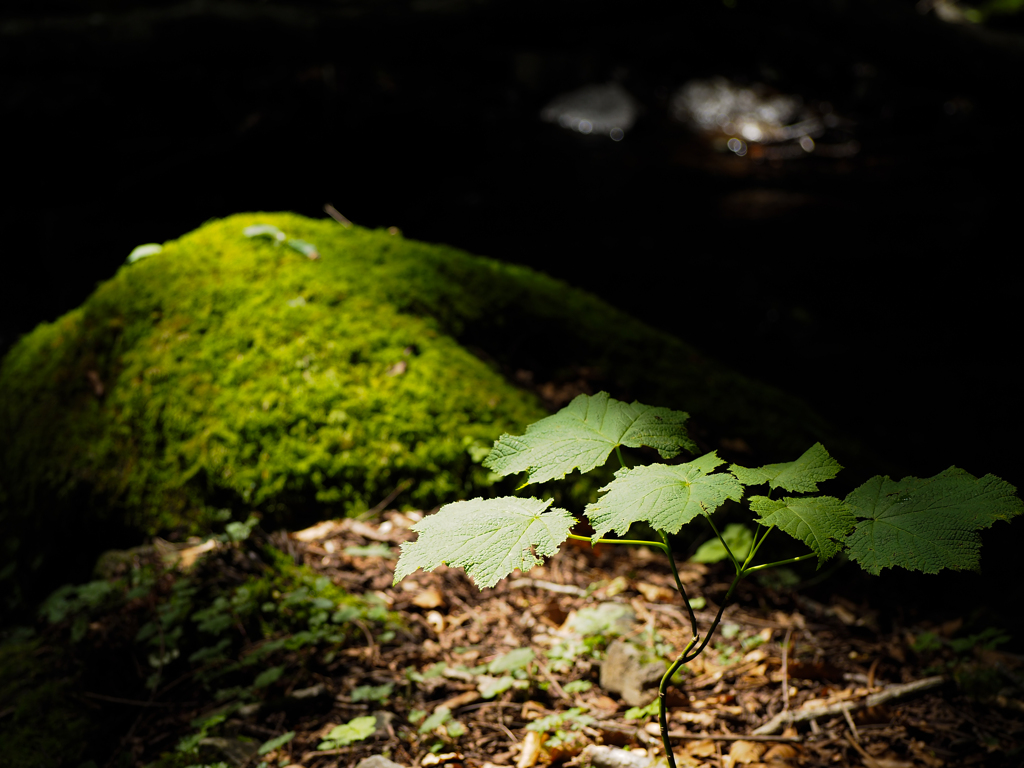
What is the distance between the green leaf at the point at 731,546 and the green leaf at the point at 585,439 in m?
1.25

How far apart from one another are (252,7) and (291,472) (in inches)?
284

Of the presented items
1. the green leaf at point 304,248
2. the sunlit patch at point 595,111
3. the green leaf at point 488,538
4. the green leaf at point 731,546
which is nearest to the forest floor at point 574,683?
the green leaf at point 731,546

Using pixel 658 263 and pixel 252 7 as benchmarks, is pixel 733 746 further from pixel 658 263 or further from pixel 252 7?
pixel 252 7

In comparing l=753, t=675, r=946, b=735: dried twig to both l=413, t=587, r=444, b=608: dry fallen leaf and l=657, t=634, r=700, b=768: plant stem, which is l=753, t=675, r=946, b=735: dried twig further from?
l=413, t=587, r=444, b=608: dry fallen leaf

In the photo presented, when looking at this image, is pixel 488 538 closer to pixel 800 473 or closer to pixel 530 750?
pixel 800 473

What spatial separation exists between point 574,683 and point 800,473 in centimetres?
119

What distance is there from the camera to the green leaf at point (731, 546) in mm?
2518

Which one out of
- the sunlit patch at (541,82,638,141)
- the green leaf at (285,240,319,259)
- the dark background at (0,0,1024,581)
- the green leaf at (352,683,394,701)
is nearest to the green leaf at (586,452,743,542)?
the green leaf at (352,683,394,701)

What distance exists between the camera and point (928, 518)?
1.18 metres

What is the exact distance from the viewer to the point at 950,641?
87.0 inches

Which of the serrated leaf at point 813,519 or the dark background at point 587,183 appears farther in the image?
the dark background at point 587,183

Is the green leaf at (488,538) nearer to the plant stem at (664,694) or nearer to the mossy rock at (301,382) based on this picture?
the plant stem at (664,694)

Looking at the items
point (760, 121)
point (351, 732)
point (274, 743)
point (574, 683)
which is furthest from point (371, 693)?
point (760, 121)

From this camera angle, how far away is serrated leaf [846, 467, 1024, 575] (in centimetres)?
110
